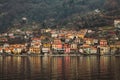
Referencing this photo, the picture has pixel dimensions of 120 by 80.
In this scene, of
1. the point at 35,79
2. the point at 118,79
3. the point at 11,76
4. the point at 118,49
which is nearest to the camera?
the point at 118,79

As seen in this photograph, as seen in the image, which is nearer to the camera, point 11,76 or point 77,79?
point 77,79

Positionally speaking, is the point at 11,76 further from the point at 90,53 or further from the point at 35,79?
the point at 90,53

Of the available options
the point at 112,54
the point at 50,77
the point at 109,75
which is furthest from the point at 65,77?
the point at 112,54

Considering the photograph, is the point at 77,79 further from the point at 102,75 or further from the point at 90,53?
the point at 90,53

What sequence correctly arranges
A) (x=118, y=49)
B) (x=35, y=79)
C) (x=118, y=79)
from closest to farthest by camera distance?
(x=118, y=79)
(x=35, y=79)
(x=118, y=49)

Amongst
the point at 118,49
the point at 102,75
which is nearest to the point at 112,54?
the point at 118,49

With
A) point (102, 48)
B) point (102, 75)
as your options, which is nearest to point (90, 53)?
point (102, 48)

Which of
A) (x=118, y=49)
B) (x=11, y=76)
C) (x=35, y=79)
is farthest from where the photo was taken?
(x=118, y=49)

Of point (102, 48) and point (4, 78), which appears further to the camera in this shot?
point (102, 48)
